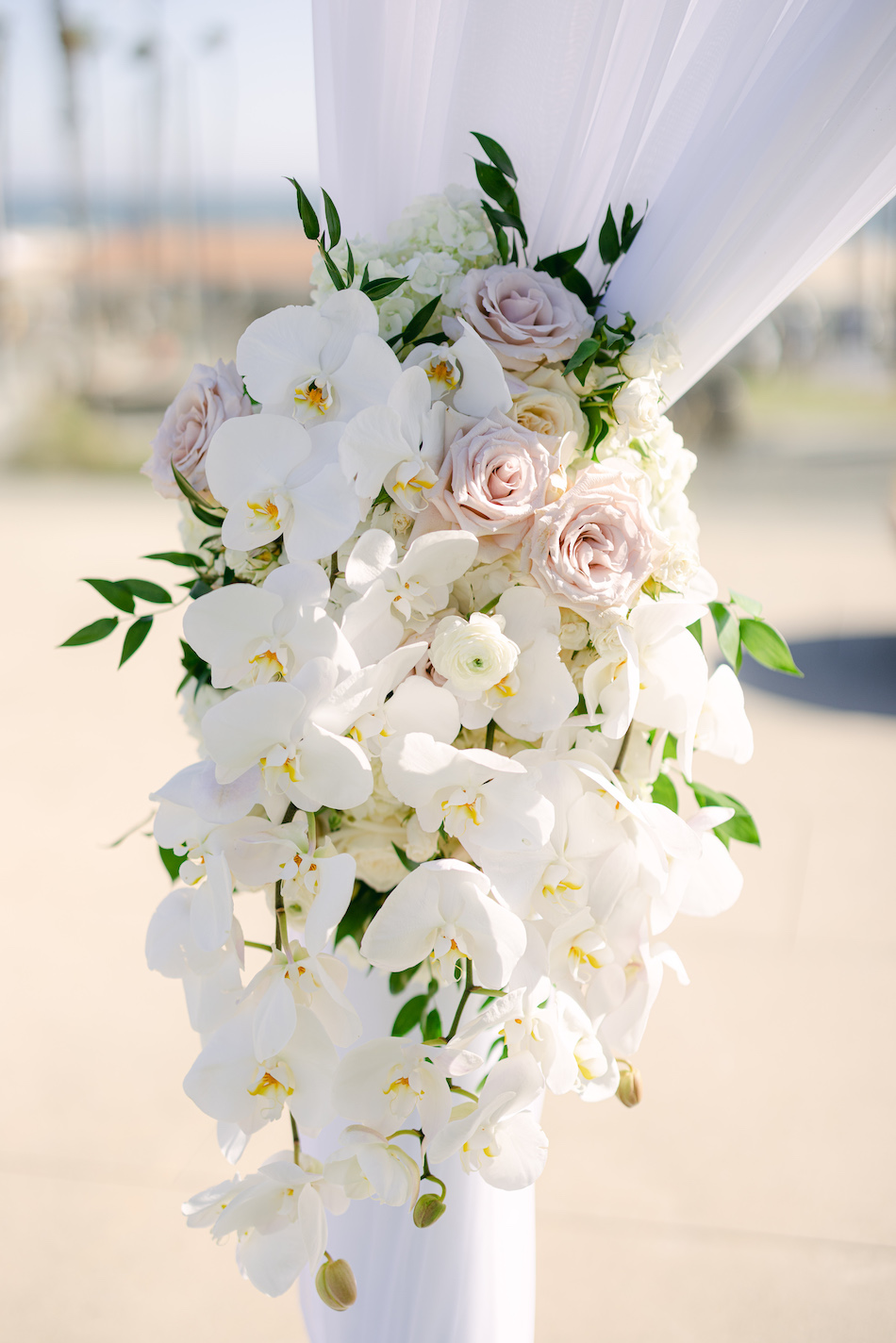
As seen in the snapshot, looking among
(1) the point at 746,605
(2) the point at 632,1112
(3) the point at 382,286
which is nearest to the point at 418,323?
(3) the point at 382,286

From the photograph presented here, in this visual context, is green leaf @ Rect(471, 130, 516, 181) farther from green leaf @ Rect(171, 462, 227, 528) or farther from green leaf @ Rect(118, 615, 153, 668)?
green leaf @ Rect(118, 615, 153, 668)

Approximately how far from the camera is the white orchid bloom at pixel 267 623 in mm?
654

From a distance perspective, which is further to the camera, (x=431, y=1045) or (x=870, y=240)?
(x=870, y=240)

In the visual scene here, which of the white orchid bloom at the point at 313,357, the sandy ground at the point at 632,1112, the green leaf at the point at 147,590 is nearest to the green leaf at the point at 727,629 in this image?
the white orchid bloom at the point at 313,357

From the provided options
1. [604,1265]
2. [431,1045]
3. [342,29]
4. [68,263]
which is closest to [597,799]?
[431,1045]

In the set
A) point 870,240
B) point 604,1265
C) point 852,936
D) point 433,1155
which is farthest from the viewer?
point 870,240

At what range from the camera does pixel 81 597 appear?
4.43 metres

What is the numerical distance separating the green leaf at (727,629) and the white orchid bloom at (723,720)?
73 millimetres

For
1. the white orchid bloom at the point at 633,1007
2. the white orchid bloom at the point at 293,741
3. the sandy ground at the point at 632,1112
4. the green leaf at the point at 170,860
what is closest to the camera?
the white orchid bloom at the point at 293,741

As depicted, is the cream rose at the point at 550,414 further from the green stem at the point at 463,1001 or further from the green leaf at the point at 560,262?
the green stem at the point at 463,1001

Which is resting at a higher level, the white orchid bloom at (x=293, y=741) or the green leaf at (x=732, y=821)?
the white orchid bloom at (x=293, y=741)

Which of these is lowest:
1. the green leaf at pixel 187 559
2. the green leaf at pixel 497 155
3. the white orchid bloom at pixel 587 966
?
the white orchid bloom at pixel 587 966

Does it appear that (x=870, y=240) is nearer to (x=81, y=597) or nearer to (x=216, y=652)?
(x=81, y=597)

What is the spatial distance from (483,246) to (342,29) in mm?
274
